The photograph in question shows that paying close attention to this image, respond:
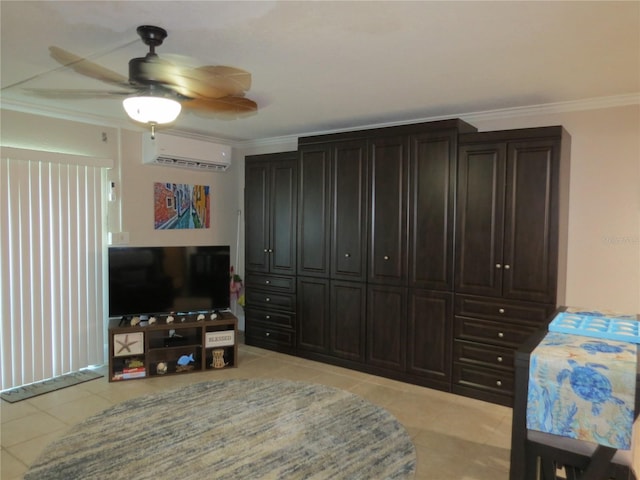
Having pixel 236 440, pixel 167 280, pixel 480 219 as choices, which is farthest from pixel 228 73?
pixel 167 280

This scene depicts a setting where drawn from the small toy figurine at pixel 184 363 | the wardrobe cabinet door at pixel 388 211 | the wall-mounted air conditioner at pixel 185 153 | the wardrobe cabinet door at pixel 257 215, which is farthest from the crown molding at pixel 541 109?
the small toy figurine at pixel 184 363

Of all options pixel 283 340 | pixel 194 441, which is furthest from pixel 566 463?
pixel 283 340

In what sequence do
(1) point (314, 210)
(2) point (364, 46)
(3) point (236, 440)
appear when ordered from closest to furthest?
(2) point (364, 46) → (3) point (236, 440) → (1) point (314, 210)

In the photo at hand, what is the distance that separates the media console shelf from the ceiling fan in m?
2.34

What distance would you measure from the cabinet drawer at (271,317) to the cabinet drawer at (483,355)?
1.78 m

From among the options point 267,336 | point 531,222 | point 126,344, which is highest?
point 531,222

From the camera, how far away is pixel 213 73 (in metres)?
2.02

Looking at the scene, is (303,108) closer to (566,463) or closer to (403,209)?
(403,209)

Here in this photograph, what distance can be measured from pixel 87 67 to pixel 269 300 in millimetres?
3297

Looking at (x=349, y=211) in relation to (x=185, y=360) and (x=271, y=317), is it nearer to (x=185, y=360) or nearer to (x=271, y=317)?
(x=271, y=317)

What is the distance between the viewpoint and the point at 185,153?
185 inches

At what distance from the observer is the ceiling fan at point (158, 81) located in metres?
2.02

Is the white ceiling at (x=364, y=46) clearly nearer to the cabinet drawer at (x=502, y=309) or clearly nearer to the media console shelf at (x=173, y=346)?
the cabinet drawer at (x=502, y=309)

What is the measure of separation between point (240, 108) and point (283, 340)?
2.91 m
